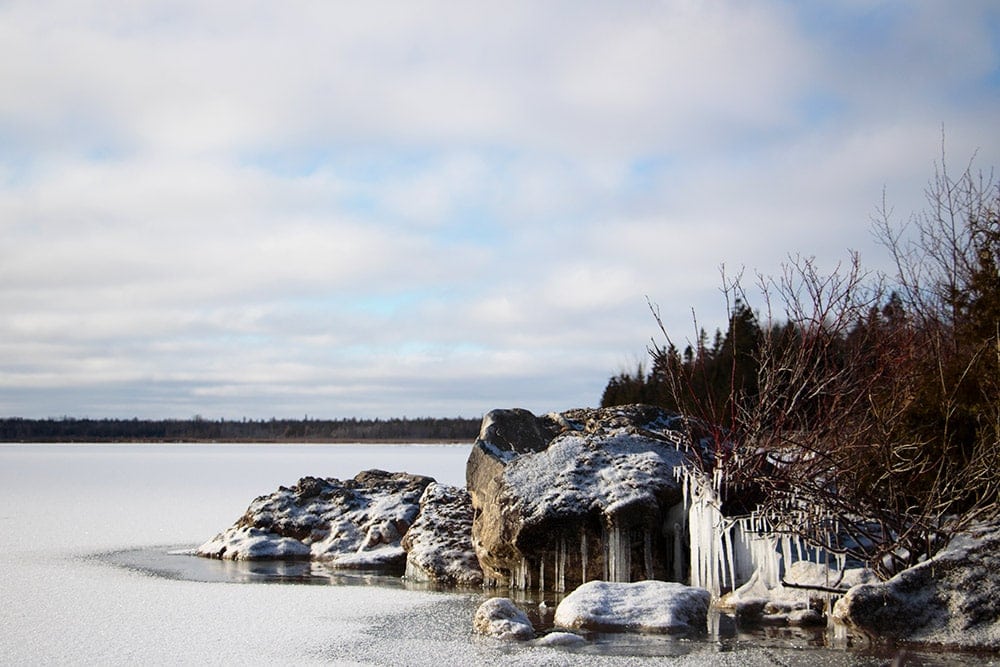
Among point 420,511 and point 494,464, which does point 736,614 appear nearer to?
point 494,464

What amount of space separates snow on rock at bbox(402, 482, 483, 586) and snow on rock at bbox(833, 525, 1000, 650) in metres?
5.32

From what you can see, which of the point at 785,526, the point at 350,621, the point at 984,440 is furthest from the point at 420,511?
the point at 984,440

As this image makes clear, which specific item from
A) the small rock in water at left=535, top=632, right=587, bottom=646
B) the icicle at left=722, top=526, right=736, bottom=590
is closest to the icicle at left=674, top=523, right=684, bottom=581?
the icicle at left=722, top=526, right=736, bottom=590

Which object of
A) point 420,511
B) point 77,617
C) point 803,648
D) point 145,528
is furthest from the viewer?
point 145,528

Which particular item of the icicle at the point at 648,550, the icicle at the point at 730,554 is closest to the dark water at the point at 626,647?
the icicle at the point at 730,554

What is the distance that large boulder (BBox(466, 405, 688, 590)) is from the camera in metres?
11.9

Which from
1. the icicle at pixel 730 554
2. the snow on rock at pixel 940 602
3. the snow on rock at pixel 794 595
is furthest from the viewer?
the icicle at pixel 730 554

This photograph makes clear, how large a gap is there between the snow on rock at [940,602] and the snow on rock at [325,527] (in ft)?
23.8

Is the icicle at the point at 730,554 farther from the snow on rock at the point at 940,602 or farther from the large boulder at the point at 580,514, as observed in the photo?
the snow on rock at the point at 940,602

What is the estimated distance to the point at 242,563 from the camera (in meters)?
14.5

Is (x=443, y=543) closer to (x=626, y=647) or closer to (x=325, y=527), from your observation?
(x=325, y=527)

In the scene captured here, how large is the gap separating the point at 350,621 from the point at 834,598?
15.7ft

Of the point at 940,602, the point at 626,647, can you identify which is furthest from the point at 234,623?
the point at 940,602

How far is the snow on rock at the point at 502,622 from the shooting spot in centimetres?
889
